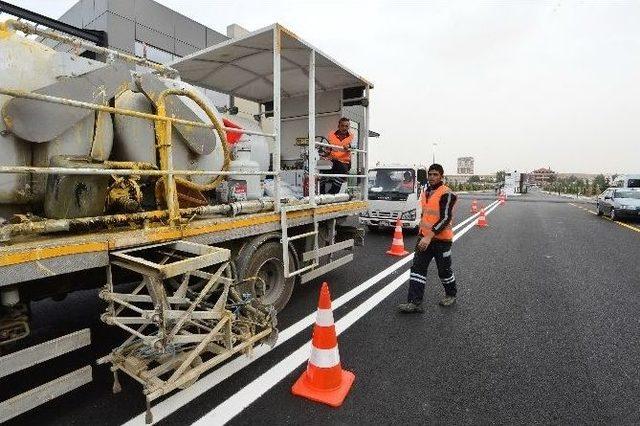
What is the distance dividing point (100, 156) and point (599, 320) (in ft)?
18.7

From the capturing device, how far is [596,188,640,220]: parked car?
14.5m

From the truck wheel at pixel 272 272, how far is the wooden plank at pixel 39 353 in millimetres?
1737

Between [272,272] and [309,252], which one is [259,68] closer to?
[309,252]

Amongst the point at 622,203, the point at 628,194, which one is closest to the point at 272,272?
the point at 622,203

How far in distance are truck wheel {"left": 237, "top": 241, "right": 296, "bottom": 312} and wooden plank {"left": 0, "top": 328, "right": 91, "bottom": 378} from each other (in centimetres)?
174

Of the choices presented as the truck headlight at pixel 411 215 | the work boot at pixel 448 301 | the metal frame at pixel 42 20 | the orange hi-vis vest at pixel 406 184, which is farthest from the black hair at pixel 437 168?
the metal frame at pixel 42 20

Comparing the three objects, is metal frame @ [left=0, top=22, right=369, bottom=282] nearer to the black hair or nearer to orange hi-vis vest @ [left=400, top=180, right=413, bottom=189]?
the black hair

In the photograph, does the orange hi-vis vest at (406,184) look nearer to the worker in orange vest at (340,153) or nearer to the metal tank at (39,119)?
the worker in orange vest at (340,153)

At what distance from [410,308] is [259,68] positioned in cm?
435

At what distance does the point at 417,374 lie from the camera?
10.2 feet

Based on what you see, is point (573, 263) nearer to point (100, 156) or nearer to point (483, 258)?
point (483, 258)

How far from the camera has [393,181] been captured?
11000 mm

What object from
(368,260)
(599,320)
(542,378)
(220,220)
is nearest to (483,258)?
(368,260)

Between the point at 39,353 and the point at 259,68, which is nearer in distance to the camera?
the point at 39,353
